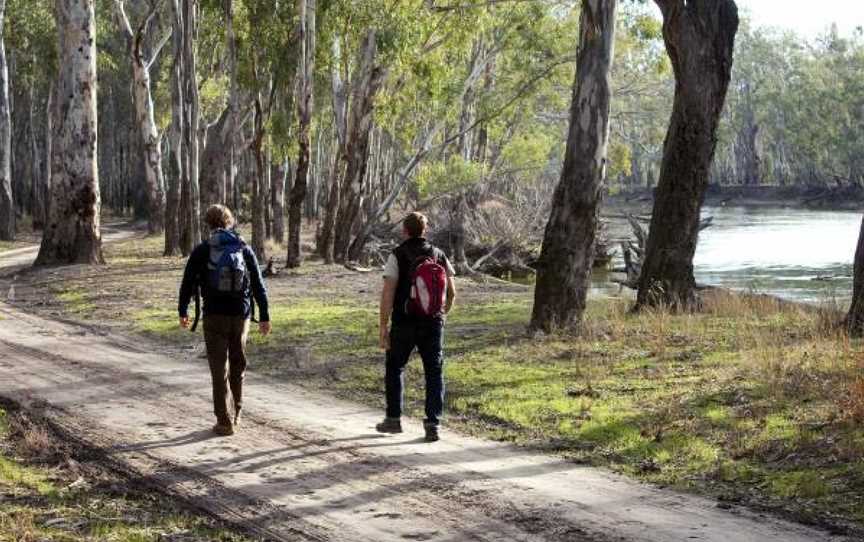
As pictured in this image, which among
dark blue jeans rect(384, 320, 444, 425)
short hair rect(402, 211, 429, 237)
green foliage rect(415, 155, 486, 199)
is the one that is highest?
green foliage rect(415, 155, 486, 199)

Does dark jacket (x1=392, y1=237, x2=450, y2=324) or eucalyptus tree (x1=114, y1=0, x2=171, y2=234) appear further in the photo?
eucalyptus tree (x1=114, y1=0, x2=171, y2=234)

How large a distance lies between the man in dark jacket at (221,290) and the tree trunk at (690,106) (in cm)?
827

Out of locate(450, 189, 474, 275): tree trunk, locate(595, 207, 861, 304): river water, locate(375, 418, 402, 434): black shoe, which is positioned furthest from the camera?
locate(450, 189, 474, 275): tree trunk

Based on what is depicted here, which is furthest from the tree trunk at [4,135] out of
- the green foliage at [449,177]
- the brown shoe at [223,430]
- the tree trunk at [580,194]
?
the brown shoe at [223,430]

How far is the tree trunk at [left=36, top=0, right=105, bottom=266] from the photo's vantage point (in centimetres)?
2461

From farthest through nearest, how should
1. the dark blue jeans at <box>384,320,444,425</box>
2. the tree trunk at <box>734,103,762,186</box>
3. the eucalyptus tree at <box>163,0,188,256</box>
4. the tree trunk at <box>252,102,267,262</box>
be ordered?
1. the tree trunk at <box>734,103,762,186</box>
2. the eucalyptus tree at <box>163,0,188,256</box>
3. the tree trunk at <box>252,102,267,262</box>
4. the dark blue jeans at <box>384,320,444,425</box>

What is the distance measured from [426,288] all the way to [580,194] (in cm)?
589

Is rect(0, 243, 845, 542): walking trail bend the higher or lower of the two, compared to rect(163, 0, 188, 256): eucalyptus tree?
lower

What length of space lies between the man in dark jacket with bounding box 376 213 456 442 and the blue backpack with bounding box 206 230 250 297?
1.11 m

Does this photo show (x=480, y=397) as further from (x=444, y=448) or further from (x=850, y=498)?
(x=850, y=498)

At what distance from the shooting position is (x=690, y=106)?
16453 millimetres

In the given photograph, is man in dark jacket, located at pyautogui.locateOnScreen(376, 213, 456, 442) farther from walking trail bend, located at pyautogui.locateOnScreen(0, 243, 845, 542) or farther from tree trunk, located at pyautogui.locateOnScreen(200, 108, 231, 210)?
tree trunk, located at pyautogui.locateOnScreen(200, 108, 231, 210)

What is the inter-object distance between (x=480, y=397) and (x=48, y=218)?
53.2ft

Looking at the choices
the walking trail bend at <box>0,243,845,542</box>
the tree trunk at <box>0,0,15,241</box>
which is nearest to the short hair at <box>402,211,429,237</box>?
the walking trail bend at <box>0,243,845,542</box>
